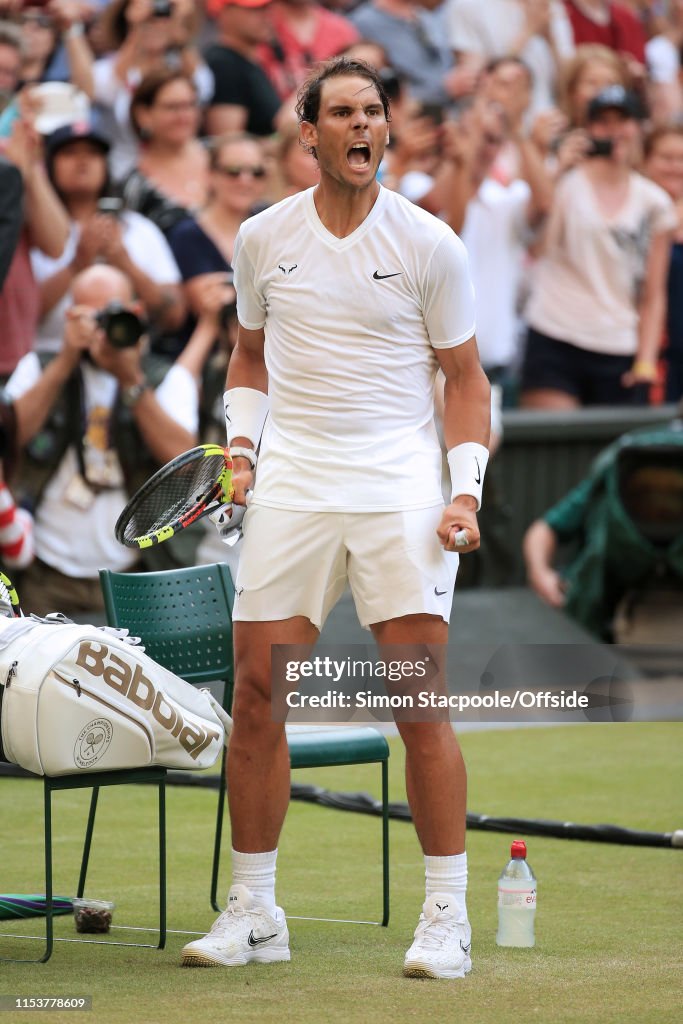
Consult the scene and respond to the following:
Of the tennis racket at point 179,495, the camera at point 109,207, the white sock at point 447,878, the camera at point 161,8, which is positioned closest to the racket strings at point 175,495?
the tennis racket at point 179,495

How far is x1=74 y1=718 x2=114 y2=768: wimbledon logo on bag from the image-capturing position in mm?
4406

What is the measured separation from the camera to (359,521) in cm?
444

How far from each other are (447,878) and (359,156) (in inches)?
68.9

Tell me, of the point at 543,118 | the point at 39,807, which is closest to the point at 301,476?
the point at 39,807

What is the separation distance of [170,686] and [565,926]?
53.4 inches

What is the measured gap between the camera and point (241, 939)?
4.50m

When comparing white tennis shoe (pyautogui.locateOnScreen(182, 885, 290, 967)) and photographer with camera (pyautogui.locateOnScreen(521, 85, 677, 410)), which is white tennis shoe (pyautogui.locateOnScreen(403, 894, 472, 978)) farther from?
photographer with camera (pyautogui.locateOnScreen(521, 85, 677, 410))

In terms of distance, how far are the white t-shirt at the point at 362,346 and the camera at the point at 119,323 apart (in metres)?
3.98

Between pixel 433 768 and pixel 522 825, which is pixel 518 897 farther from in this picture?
pixel 522 825

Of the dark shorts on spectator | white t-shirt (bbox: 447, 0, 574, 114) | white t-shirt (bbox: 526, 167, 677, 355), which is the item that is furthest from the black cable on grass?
white t-shirt (bbox: 447, 0, 574, 114)

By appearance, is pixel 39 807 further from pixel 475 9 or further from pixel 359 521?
pixel 475 9

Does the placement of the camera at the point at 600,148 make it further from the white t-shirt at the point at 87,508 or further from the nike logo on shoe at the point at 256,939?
the nike logo on shoe at the point at 256,939

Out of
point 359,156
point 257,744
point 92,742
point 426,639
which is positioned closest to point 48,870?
point 92,742

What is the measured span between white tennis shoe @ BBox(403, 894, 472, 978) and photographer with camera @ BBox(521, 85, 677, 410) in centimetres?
691
